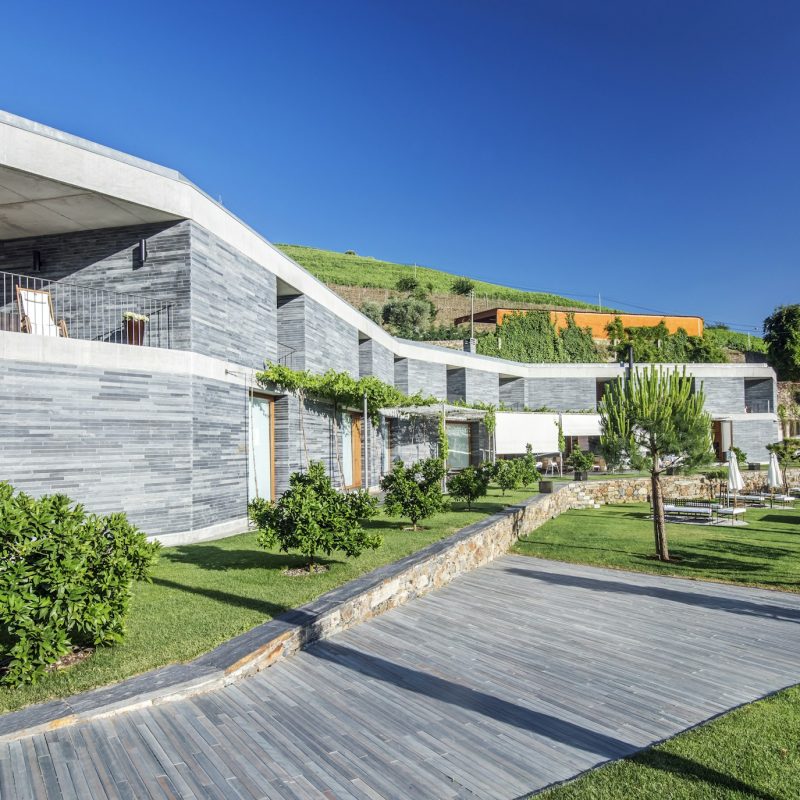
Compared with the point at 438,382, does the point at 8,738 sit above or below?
below

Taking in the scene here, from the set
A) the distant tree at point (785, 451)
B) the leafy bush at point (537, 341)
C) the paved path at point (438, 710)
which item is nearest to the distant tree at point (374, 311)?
the leafy bush at point (537, 341)

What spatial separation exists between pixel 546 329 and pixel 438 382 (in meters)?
16.4

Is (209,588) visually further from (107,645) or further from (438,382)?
(438,382)

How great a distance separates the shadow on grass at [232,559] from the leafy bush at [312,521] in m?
0.85

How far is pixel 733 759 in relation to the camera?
4.02 metres

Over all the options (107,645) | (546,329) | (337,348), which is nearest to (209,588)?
(107,645)

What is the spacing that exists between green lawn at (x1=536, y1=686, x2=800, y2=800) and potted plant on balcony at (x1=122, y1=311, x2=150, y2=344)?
10104 millimetres

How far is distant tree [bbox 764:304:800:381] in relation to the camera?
1547 inches

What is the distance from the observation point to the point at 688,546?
45.7 feet

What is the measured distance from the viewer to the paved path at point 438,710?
371 centimetres

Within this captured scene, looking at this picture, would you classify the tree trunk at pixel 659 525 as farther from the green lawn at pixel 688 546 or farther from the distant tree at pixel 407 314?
the distant tree at pixel 407 314

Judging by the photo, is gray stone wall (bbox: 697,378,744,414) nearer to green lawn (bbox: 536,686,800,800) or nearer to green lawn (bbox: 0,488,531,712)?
green lawn (bbox: 0,488,531,712)

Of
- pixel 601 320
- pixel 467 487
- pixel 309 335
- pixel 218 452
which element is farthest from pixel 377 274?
pixel 218 452

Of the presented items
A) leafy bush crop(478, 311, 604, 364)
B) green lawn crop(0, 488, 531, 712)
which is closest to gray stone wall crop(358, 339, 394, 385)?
green lawn crop(0, 488, 531, 712)
